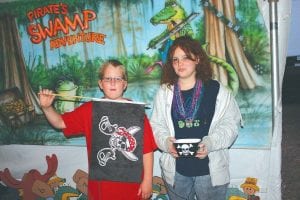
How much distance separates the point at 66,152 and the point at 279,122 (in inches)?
78.9

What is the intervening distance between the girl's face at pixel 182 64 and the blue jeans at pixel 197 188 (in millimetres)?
761

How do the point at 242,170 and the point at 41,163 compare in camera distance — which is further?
the point at 41,163

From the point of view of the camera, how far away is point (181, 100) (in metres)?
2.63

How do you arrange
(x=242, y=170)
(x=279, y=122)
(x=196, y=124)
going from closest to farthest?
(x=196, y=124) < (x=279, y=122) < (x=242, y=170)

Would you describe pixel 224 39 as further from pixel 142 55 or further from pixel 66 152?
pixel 66 152

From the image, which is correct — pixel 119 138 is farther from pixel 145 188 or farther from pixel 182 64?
pixel 182 64

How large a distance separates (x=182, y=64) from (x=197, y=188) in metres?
0.94

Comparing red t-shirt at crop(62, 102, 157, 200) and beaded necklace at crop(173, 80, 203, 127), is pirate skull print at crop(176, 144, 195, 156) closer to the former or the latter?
beaded necklace at crop(173, 80, 203, 127)

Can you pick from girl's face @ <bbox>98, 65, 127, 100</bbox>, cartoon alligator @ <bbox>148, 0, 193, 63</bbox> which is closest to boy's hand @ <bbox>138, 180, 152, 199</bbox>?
girl's face @ <bbox>98, 65, 127, 100</bbox>

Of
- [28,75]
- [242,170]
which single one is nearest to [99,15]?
[28,75]

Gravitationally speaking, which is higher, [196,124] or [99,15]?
[99,15]

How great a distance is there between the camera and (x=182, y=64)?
258 centimetres

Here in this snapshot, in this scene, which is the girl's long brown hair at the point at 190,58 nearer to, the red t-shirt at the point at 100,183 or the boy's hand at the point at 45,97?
the red t-shirt at the point at 100,183

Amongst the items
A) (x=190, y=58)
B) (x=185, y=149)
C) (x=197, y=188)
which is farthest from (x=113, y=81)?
(x=197, y=188)
